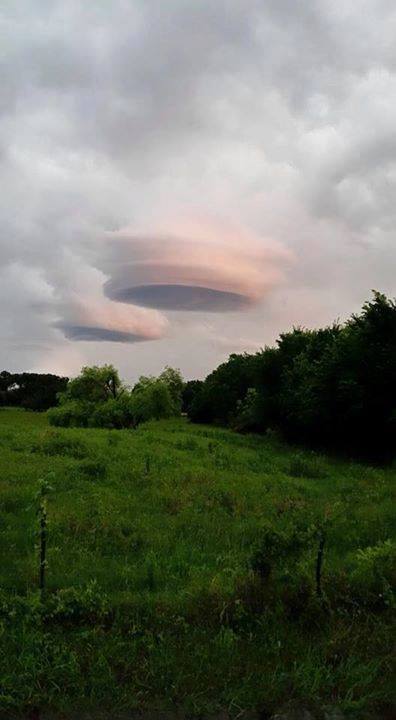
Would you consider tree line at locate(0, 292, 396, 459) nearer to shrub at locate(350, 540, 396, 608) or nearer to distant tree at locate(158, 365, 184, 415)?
distant tree at locate(158, 365, 184, 415)

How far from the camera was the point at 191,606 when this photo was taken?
771 centimetres

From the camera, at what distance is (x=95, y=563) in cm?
1024

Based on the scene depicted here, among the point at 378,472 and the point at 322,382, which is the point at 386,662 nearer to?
the point at 378,472

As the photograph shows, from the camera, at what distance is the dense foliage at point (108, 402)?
5756 centimetres

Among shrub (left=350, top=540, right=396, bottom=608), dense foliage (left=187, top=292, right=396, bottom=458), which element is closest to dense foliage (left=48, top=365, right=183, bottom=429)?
dense foliage (left=187, top=292, right=396, bottom=458)

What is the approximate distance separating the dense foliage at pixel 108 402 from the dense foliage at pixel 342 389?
17.0 m

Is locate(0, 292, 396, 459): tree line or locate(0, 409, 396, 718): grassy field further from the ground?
locate(0, 292, 396, 459): tree line

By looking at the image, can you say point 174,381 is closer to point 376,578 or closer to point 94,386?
point 94,386

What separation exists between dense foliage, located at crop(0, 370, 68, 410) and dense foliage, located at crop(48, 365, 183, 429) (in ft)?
64.4

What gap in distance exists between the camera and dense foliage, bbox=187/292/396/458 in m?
33.9

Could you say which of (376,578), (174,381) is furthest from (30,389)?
(376,578)


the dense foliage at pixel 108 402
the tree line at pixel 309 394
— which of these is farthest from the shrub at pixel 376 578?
the dense foliage at pixel 108 402

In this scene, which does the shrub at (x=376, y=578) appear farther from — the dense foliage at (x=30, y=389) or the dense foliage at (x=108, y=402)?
the dense foliage at (x=30, y=389)

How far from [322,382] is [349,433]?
140 inches
